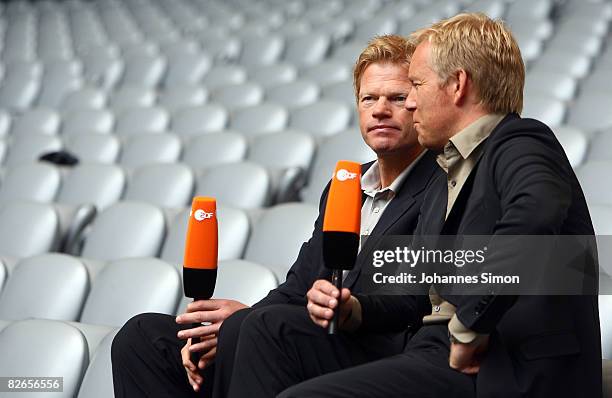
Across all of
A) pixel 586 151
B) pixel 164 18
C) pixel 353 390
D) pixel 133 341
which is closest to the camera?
pixel 353 390

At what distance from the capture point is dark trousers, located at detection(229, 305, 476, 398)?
41.4 inches

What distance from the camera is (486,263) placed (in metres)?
1.01

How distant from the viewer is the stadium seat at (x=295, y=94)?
153 inches

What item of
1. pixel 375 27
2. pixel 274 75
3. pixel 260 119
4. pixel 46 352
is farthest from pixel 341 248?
pixel 375 27

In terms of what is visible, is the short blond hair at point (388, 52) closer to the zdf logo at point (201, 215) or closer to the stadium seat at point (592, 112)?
the zdf logo at point (201, 215)

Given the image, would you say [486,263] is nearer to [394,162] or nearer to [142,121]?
[394,162]

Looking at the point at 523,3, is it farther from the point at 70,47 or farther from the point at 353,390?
the point at 353,390

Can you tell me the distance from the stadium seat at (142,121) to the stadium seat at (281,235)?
1651 mm

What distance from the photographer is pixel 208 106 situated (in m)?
3.80

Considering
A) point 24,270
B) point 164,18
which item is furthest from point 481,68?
point 164,18

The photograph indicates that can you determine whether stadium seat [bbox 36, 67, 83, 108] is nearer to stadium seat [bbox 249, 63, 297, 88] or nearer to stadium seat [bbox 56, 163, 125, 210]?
stadium seat [bbox 249, 63, 297, 88]

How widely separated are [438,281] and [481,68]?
0.27 meters

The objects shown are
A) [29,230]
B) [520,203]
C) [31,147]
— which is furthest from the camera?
[31,147]

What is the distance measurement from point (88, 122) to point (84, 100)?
53cm
